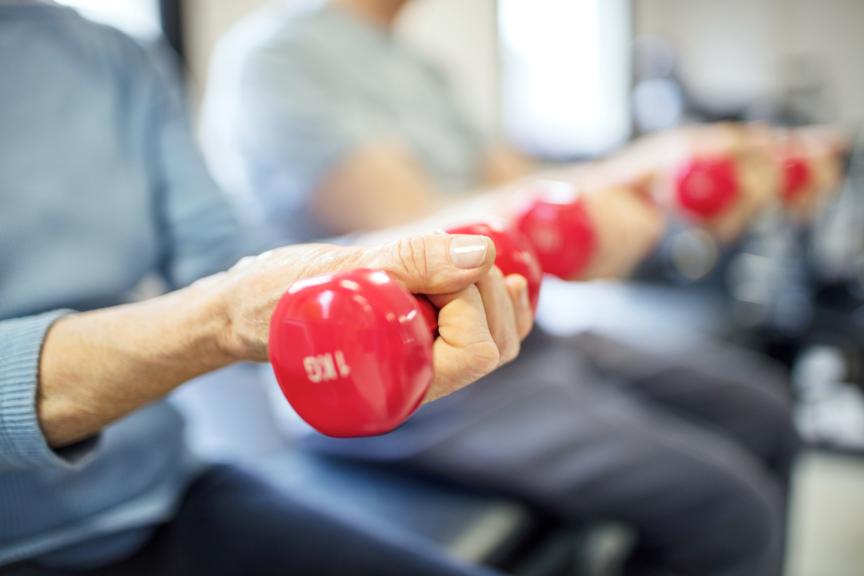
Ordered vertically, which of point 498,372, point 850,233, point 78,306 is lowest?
point 850,233

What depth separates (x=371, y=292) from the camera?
342 mm

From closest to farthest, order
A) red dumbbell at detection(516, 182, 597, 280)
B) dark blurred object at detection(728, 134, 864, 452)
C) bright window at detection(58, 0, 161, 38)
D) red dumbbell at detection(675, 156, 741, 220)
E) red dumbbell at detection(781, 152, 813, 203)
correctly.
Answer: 1. red dumbbell at detection(516, 182, 597, 280)
2. red dumbbell at detection(675, 156, 741, 220)
3. red dumbbell at detection(781, 152, 813, 203)
4. bright window at detection(58, 0, 161, 38)
5. dark blurred object at detection(728, 134, 864, 452)

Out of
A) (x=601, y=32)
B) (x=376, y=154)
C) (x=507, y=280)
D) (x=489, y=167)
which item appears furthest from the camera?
(x=601, y=32)

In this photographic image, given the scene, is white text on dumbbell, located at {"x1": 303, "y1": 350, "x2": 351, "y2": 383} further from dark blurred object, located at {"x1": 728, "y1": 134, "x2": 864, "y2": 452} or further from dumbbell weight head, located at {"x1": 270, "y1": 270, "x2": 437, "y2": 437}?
dark blurred object, located at {"x1": 728, "y1": 134, "x2": 864, "y2": 452}

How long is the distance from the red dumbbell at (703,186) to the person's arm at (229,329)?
0.64m

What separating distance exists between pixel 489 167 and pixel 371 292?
110 cm

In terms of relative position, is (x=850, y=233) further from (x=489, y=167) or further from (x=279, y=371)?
(x=279, y=371)

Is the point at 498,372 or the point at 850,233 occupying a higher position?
the point at 498,372

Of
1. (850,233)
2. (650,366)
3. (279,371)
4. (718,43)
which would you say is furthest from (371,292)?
(718,43)

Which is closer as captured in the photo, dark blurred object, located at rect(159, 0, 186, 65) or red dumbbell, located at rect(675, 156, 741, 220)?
red dumbbell, located at rect(675, 156, 741, 220)

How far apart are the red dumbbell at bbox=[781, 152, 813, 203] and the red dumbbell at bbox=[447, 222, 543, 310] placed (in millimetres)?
1054

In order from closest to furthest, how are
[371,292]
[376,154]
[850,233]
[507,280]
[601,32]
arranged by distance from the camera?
[371,292], [507,280], [376,154], [850,233], [601,32]

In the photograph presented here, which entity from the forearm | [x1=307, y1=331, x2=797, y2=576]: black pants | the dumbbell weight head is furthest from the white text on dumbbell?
[x1=307, y1=331, x2=797, y2=576]: black pants

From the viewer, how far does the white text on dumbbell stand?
0.34 metres
